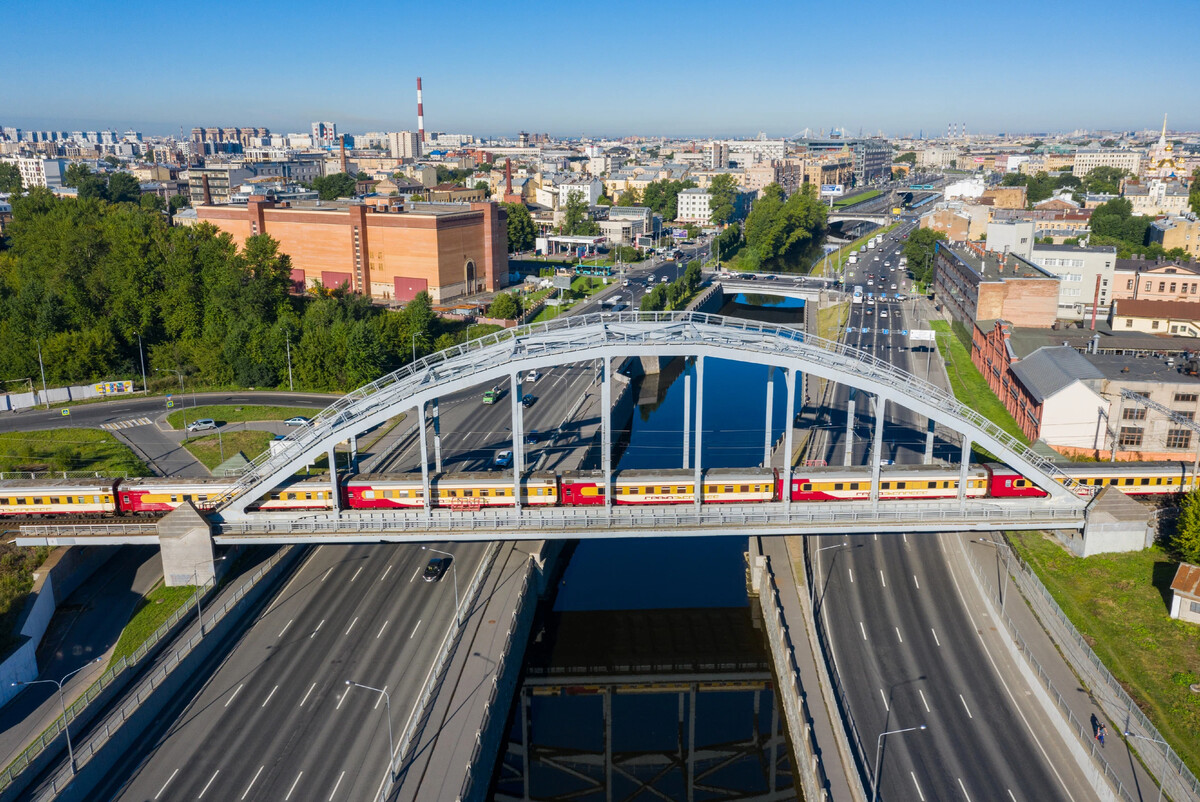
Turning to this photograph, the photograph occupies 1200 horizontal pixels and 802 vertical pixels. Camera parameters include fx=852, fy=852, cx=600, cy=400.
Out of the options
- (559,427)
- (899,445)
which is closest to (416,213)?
(559,427)

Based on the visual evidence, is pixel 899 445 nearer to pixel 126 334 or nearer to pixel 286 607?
pixel 286 607

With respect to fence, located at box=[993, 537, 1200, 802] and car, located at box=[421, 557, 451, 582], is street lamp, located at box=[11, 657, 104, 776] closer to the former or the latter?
car, located at box=[421, 557, 451, 582]

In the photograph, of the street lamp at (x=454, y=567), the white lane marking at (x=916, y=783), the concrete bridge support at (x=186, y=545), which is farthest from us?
the concrete bridge support at (x=186, y=545)

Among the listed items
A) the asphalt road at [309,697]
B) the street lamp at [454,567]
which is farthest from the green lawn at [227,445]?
the street lamp at [454,567]

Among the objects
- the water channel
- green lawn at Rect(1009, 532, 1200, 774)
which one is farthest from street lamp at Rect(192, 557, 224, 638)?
green lawn at Rect(1009, 532, 1200, 774)

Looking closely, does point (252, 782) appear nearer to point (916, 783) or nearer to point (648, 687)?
point (648, 687)

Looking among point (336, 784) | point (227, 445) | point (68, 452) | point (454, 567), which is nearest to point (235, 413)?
point (227, 445)

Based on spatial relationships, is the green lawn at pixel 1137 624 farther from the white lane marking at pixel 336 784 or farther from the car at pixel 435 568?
the car at pixel 435 568
